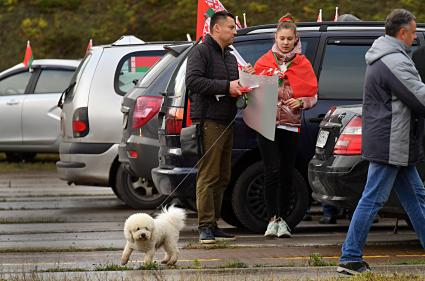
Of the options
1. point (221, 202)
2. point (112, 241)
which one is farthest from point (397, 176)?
point (112, 241)

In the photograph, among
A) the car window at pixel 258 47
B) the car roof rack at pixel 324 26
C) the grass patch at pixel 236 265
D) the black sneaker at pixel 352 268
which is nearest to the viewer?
the black sneaker at pixel 352 268

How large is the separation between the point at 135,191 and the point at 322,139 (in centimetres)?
478

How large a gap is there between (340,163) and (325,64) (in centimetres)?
189

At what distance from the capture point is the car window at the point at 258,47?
1247 centimetres

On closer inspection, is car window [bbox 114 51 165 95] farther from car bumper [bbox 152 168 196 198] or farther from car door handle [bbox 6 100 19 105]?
car door handle [bbox 6 100 19 105]

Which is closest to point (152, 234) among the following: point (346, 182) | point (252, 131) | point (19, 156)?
point (346, 182)

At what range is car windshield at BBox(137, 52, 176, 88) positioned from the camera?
13.8m

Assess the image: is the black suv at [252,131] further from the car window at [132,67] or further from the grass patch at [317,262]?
the car window at [132,67]

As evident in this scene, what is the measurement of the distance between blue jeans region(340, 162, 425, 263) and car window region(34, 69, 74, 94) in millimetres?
13235

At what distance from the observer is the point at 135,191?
50.8ft

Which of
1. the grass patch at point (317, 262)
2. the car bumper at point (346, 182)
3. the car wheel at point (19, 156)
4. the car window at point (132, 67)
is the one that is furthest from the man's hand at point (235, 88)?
the car wheel at point (19, 156)

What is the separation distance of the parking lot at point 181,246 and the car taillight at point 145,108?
1.19 meters

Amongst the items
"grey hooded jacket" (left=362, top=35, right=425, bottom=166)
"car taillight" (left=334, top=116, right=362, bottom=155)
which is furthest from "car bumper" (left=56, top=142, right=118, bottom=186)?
"grey hooded jacket" (left=362, top=35, right=425, bottom=166)

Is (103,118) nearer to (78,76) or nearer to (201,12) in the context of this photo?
(78,76)
